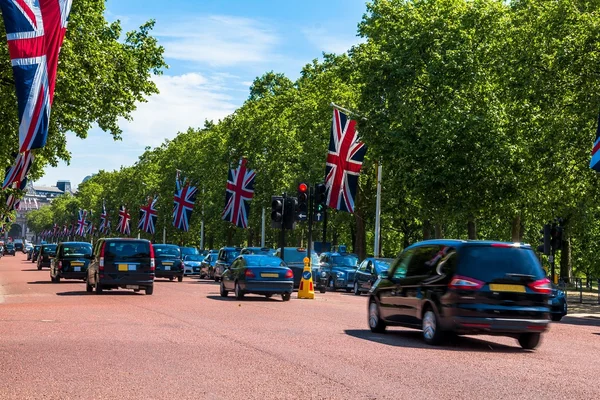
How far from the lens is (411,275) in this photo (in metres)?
17.0

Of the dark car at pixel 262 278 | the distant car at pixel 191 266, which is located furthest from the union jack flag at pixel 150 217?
the dark car at pixel 262 278

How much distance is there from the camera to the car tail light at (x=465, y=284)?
15344 millimetres

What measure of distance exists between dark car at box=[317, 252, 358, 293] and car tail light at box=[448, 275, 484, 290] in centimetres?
2628

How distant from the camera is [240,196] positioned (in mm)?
60719

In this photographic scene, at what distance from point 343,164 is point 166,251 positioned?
978 cm

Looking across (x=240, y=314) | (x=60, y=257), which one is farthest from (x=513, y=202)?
(x=240, y=314)

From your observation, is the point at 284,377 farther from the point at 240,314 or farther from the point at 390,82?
the point at 390,82

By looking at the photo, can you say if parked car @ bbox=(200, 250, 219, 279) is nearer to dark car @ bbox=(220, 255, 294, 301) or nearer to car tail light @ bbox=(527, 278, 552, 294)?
dark car @ bbox=(220, 255, 294, 301)

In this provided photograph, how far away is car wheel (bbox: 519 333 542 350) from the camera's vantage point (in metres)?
15.8

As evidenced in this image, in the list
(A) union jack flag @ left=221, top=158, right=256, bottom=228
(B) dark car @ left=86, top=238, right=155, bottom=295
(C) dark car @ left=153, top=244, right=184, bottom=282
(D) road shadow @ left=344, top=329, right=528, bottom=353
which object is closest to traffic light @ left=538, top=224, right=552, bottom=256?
(B) dark car @ left=86, top=238, right=155, bottom=295

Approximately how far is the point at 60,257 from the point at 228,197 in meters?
22.4

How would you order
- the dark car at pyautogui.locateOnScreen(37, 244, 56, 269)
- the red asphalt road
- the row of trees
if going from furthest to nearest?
the dark car at pyautogui.locateOnScreen(37, 244, 56, 269) → the row of trees → the red asphalt road

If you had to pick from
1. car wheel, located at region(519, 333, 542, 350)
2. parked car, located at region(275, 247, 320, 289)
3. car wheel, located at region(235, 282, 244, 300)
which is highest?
parked car, located at region(275, 247, 320, 289)

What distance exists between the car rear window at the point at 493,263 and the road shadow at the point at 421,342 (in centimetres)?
119
